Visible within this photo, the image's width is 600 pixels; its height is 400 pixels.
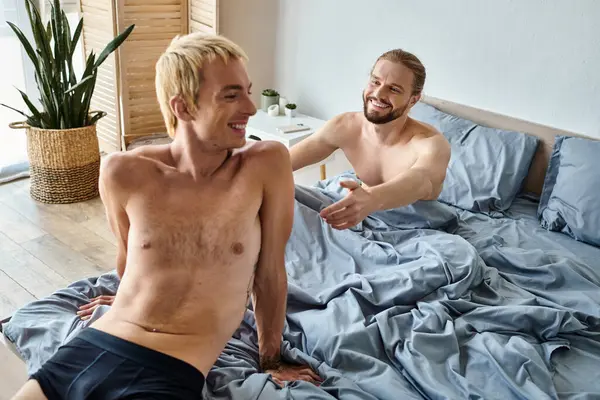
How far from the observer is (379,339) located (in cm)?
150

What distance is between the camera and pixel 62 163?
306 cm

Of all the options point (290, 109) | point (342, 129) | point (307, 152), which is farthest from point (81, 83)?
point (342, 129)

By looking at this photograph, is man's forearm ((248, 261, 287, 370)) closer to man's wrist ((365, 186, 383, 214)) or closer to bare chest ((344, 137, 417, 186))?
man's wrist ((365, 186, 383, 214))

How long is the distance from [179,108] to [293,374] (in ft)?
2.35

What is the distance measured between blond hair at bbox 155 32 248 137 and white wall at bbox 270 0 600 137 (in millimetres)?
1711

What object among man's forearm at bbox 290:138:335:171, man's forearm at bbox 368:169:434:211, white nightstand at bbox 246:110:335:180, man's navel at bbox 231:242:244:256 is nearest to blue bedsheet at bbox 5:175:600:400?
man's forearm at bbox 368:169:434:211

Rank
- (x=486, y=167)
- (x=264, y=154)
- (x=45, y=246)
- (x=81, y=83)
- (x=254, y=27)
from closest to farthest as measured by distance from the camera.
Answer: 1. (x=264, y=154)
2. (x=486, y=167)
3. (x=45, y=246)
4. (x=81, y=83)
5. (x=254, y=27)

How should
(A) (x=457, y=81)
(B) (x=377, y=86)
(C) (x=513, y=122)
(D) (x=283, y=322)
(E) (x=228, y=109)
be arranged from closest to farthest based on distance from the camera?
(E) (x=228, y=109) < (D) (x=283, y=322) < (B) (x=377, y=86) < (C) (x=513, y=122) < (A) (x=457, y=81)

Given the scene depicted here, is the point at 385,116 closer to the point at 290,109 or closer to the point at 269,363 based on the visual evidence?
the point at 269,363

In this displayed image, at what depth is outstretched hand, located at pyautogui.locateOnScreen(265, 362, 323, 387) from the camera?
4.49 ft

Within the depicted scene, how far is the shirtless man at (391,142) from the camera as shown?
197cm

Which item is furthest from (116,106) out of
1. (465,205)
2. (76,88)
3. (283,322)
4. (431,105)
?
(283,322)

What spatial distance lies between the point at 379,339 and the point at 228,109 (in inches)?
28.3

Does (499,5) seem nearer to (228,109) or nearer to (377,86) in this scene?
(377,86)
